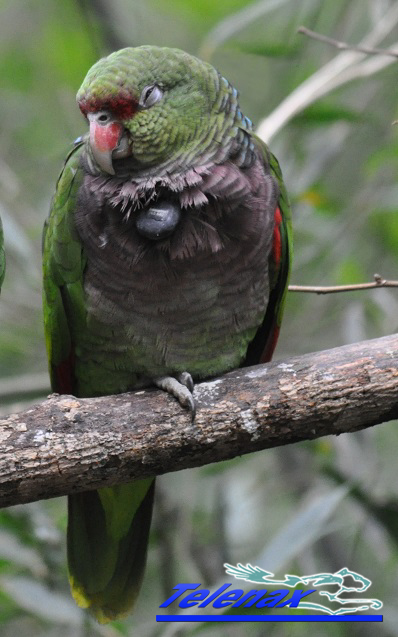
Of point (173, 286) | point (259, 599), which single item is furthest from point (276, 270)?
point (259, 599)

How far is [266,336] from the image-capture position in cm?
286

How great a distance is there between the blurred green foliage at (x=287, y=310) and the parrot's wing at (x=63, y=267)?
70 cm

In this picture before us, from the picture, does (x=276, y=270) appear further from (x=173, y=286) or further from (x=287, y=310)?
(x=287, y=310)

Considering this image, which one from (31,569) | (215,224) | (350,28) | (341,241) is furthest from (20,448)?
(350,28)

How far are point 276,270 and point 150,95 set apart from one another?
0.74 m

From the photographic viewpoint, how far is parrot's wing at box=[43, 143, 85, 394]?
247 cm

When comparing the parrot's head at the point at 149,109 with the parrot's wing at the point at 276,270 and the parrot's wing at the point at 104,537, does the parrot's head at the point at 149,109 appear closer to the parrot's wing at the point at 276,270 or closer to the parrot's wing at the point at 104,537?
the parrot's wing at the point at 276,270

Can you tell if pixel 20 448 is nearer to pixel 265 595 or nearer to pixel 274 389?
pixel 274 389

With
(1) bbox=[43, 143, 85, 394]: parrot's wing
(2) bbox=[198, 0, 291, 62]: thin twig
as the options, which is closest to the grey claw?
(1) bbox=[43, 143, 85, 394]: parrot's wing

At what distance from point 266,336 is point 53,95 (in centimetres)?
283

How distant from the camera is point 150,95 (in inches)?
91.4

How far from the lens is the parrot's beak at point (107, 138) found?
225 centimetres

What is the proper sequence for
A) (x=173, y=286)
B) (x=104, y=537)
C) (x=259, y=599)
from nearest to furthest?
(x=173, y=286), (x=259, y=599), (x=104, y=537)

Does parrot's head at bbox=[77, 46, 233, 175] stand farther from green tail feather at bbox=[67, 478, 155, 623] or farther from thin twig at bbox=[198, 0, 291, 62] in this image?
green tail feather at bbox=[67, 478, 155, 623]
